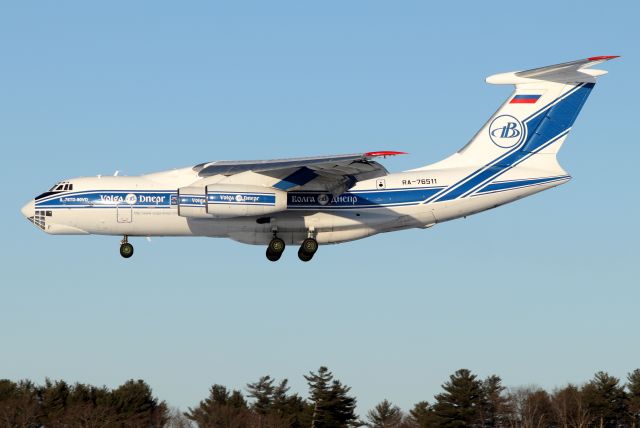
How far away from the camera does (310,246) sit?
24.4 metres

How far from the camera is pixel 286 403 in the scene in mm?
34375

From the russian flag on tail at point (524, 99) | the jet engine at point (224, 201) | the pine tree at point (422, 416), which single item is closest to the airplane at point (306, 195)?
the jet engine at point (224, 201)

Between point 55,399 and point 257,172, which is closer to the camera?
point 257,172

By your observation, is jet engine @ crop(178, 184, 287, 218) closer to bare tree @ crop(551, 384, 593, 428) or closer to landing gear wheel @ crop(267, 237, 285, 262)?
landing gear wheel @ crop(267, 237, 285, 262)

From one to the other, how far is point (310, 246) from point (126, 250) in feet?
11.0

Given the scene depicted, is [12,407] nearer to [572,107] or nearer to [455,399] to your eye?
[455,399]

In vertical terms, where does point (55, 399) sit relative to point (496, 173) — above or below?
below

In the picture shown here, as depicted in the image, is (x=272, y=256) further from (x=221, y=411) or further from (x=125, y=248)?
(x=221, y=411)

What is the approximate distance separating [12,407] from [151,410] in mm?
3605

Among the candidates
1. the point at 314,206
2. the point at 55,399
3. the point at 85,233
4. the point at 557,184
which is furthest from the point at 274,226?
the point at 55,399

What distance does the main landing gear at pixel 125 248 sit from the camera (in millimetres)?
24516

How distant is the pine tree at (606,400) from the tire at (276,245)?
42.6 feet

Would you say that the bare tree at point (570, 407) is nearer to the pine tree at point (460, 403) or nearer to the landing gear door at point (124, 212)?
the pine tree at point (460, 403)

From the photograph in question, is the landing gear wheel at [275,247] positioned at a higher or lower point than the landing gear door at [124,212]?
lower
